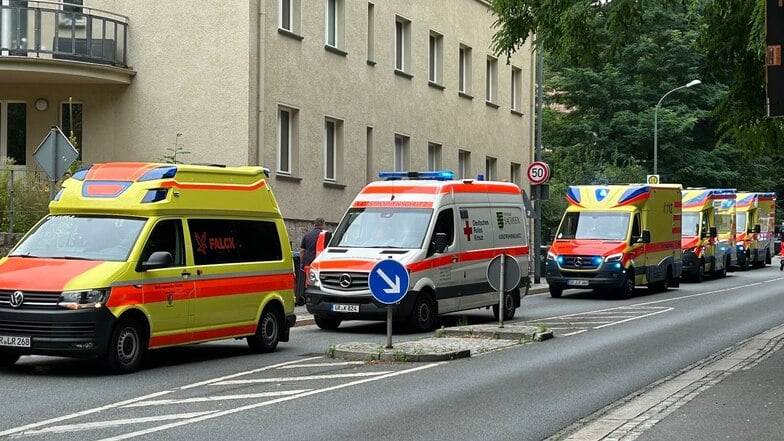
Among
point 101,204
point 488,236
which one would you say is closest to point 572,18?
point 488,236

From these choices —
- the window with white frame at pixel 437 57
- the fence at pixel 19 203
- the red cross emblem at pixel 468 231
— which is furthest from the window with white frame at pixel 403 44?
the red cross emblem at pixel 468 231

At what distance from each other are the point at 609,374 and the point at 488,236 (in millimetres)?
8255

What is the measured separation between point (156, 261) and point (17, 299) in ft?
5.00

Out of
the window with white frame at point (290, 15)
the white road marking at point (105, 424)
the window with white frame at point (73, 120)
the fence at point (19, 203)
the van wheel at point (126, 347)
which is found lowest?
the white road marking at point (105, 424)

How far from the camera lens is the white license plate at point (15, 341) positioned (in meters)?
13.1

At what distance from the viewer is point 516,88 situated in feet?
153

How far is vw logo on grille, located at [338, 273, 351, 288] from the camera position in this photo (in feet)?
64.8

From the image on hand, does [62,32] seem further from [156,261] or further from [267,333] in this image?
[156,261]

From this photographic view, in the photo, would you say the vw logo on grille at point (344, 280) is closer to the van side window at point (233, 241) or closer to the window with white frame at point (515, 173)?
the van side window at point (233, 241)

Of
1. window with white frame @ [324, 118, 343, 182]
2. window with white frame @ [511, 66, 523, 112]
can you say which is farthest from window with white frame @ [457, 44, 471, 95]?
window with white frame @ [324, 118, 343, 182]

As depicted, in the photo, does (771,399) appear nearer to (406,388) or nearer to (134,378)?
(406,388)

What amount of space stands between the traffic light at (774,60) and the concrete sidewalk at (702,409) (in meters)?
2.71

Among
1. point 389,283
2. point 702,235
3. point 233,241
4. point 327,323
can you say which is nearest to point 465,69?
point 702,235

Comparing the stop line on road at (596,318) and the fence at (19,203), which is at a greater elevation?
the fence at (19,203)
